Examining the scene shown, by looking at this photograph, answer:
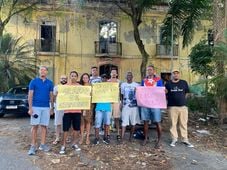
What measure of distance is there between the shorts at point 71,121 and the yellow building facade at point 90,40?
1904 centimetres

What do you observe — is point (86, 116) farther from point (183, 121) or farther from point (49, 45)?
point (49, 45)

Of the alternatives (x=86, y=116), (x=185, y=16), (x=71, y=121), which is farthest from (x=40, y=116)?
(x=185, y=16)

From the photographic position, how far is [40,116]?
8.40 meters

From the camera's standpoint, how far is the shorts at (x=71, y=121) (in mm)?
8469

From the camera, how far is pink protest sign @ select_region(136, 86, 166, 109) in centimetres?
926

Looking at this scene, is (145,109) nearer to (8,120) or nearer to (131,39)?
(8,120)

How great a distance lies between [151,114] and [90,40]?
20.9 meters

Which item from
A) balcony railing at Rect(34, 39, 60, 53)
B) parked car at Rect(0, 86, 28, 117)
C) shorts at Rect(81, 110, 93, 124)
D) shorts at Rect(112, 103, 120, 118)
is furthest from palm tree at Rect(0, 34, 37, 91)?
shorts at Rect(81, 110, 93, 124)

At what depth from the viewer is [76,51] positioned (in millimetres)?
29625

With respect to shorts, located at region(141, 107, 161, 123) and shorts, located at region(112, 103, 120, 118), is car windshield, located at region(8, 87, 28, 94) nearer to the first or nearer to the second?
shorts, located at region(112, 103, 120, 118)

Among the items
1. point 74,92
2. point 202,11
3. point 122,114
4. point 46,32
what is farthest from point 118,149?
point 46,32

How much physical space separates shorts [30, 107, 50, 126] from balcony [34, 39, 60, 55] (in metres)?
20.3

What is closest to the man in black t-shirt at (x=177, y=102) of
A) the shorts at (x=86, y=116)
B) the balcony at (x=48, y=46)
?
the shorts at (x=86, y=116)

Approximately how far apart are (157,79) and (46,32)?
20.5 m
